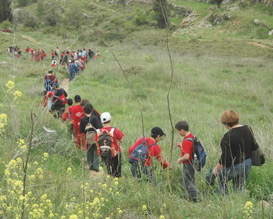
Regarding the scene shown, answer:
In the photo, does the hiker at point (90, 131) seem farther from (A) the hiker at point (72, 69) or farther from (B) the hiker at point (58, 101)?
(A) the hiker at point (72, 69)

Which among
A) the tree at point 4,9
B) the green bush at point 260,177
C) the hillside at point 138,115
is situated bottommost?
the green bush at point 260,177

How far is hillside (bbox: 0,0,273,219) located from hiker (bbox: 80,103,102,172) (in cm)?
23

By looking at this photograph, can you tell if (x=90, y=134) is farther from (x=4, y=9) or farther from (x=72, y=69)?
(x=4, y=9)

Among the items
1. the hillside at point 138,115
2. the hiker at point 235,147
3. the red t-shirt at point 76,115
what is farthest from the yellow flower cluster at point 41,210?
the red t-shirt at point 76,115

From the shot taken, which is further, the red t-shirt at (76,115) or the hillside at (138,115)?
the red t-shirt at (76,115)

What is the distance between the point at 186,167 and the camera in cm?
372

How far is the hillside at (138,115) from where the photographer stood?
8.28 ft

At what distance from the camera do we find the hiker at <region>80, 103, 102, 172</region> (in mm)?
4887

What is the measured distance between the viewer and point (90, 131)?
4938 millimetres

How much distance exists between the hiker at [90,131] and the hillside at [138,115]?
0.23 m

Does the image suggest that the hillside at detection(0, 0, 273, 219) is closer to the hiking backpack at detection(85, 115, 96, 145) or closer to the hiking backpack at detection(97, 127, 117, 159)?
the hiking backpack at detection(97, 127, 117, 159)

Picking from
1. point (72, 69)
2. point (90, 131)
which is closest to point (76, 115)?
point (90, 131)

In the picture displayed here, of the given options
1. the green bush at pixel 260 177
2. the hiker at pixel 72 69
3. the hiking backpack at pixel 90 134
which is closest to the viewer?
A: the green bush at pixel 260 177

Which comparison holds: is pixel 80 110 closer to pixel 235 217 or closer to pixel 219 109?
pixel 235 217
